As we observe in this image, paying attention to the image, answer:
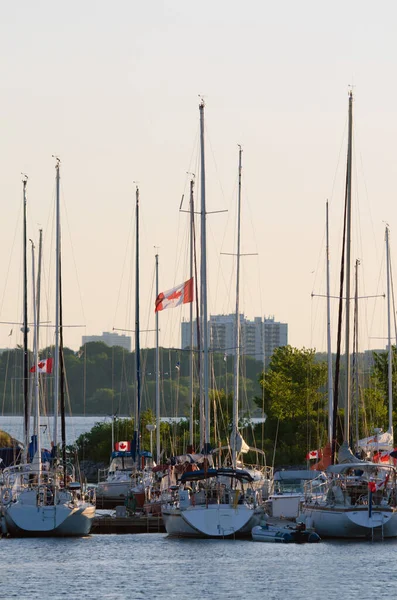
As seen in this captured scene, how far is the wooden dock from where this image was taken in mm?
66875

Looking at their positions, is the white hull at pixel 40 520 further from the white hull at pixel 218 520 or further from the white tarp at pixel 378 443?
the white tarp at pixel 378 443

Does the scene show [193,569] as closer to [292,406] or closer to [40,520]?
[40,520]

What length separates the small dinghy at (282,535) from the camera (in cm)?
6069

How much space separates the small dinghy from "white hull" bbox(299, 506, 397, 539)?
0.80 metres

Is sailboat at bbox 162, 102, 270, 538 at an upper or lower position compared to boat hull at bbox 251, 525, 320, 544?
upper

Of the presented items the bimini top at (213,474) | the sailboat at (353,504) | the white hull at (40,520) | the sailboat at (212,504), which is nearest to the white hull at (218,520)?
the sailboat at (212,504)

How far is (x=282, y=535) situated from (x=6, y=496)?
12274 millimetres

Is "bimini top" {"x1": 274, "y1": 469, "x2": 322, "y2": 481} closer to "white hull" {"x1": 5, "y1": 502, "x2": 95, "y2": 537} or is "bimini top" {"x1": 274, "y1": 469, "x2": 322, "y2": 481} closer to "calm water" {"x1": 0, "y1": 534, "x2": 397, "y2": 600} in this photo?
"calm water" {"x1": 0, "y1": 534, "x2": 397, "y2": 600}

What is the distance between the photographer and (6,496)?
63.1 m

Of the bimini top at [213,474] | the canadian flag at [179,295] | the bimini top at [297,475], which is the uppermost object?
the canadian flag at [179,295]

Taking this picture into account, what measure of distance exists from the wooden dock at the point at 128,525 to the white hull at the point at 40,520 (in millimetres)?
4667

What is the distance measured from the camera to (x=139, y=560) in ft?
185

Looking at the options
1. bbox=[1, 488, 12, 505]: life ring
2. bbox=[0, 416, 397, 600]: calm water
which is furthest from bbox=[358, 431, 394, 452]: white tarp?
bbox=[1, 488, 12, 505]: life ring

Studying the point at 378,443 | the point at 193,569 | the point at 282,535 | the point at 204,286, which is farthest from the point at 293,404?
the point at 193,569
